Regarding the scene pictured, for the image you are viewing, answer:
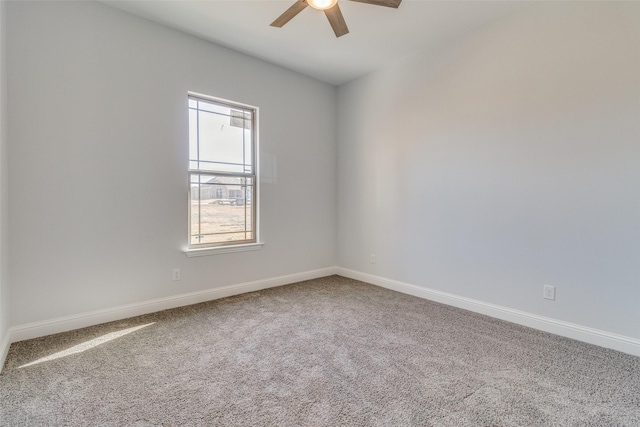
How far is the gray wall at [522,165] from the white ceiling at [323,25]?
248 millimetres

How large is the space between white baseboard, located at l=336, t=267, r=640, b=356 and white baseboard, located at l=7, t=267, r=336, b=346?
1589mm

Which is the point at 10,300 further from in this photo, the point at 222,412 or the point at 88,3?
the point at 88,3

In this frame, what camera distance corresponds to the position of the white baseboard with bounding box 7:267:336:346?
2.37 m

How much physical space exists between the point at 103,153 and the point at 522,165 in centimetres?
372

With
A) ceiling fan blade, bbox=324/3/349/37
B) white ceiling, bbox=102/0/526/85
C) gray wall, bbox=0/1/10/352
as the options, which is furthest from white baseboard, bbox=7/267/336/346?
ceiling fan blade, bbox=324/3/349/37

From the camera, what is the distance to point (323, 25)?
292 cm

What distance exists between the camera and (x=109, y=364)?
2010 mm

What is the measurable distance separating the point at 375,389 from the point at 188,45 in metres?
3.50

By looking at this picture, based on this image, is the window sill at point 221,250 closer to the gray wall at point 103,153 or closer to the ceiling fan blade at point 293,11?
the gray wall at point 103,153

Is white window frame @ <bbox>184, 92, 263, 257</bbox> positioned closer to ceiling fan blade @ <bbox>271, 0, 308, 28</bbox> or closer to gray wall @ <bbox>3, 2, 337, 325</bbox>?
gray wall @ <bbox>3, 2, 337, 325</bbox>

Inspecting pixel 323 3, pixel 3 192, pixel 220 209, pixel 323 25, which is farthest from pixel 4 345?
pixel 323 25

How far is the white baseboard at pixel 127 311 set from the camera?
2.37 m

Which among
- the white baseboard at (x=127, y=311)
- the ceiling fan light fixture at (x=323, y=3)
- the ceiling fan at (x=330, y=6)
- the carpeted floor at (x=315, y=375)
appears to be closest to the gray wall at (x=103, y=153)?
the white baseboard at (x=127, y=311)

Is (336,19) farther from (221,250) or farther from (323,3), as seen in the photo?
(221,250)
